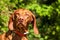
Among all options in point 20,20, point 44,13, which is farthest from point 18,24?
point 44,13

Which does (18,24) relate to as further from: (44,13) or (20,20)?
(44,13)

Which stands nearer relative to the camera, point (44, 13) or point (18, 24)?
point (18, 24)

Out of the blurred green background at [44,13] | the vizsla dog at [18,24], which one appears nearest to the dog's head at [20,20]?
the vizsla dog at [18,24]

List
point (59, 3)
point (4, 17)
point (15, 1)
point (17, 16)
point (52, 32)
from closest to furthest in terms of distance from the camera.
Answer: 1. point (17, 16)
2. point (4, 17)
3. point (15, 1)
4. point (59, 3)
5. point (52, 32)

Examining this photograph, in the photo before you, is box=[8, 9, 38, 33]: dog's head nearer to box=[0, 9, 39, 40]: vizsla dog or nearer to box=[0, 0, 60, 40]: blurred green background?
box=[0, 9, 39, 40]: vizsla dog

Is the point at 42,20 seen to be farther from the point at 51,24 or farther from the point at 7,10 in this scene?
the point at 7,10

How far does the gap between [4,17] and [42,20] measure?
3320 mm

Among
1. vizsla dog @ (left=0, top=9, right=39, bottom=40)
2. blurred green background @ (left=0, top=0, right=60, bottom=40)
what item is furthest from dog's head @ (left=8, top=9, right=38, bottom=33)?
blurred green background @ (left=0, top=0, right=60, bottom=40)

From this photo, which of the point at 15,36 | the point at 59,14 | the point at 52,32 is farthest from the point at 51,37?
the point at 15,36

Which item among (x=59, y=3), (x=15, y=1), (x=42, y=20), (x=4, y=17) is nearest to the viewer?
(x=4, y=17)

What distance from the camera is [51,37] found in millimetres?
10117

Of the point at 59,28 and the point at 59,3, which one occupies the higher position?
the point at 59,3

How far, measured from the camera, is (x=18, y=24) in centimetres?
605

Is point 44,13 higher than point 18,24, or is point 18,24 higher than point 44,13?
point 18,24
